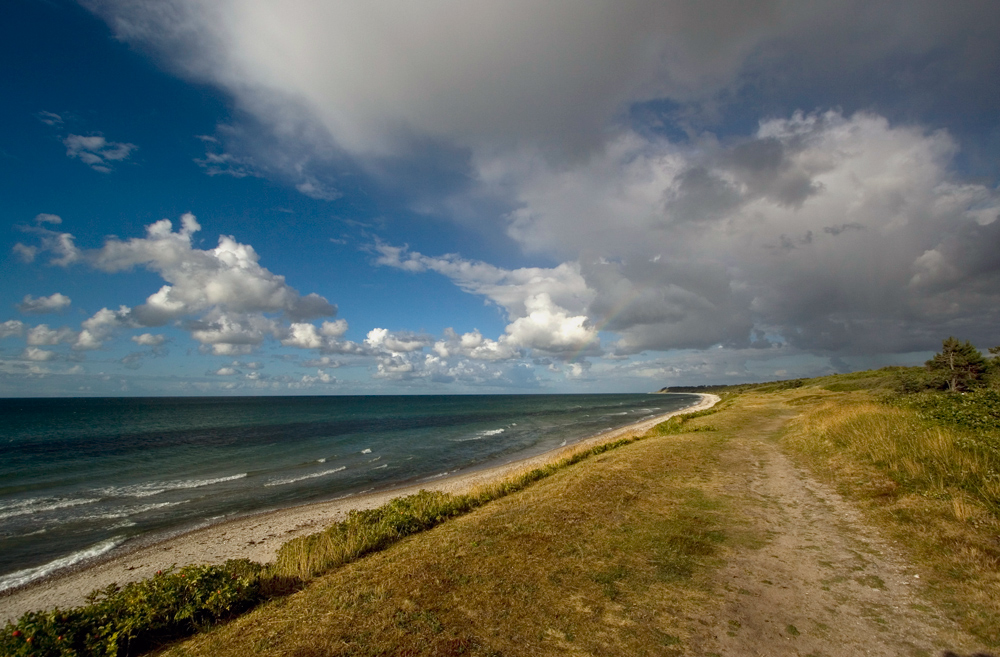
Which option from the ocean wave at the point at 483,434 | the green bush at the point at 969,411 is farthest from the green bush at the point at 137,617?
the ocean wave at the point at 483,434

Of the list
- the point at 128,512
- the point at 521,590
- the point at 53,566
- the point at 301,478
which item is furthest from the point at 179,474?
the point at 521,590

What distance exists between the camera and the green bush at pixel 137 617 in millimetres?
6074

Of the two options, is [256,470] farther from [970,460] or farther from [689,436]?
[970,460]

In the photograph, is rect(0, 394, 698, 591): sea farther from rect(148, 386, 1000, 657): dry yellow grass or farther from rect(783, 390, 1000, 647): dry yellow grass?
rect(783, 390, 1000, 647): dry yellow grass

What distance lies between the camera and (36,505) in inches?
946

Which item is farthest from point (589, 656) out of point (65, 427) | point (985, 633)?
point (65, 427)

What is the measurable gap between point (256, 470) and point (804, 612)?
37.8 meters

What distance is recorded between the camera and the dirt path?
5.50 m

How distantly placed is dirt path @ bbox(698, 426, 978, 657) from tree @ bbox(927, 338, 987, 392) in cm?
4292

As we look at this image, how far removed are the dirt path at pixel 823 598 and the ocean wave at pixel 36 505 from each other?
1320 inches

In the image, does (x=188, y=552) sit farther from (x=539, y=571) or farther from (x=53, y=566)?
(x=539, y=571)

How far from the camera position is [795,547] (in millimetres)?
8719

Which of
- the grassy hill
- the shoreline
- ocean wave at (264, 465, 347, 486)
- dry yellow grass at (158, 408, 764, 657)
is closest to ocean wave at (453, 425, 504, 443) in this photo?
ocean wave at (264, 465, 347, 486)

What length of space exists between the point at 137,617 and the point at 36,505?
27.6 metres
